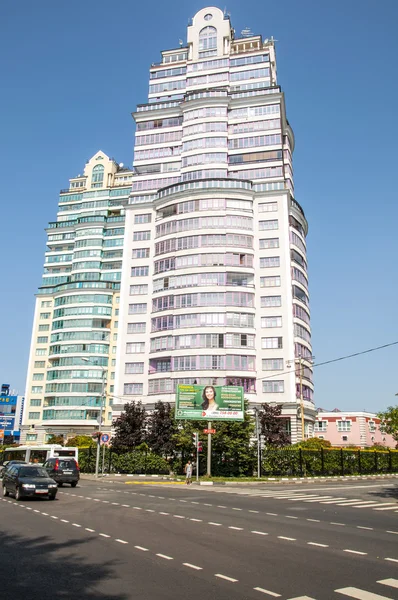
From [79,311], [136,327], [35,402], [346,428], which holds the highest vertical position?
[79,311]

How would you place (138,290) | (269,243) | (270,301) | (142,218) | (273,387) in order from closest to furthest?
1. (273,387)
2. (270,301)
3. (269,243)
4. (138,290)
5. (142,218)

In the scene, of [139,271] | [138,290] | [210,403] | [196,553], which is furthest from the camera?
[139,271]

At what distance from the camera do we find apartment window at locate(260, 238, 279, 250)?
60969mm

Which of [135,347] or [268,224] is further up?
[268,224]

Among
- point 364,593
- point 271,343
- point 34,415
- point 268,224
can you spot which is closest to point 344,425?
point 271,343

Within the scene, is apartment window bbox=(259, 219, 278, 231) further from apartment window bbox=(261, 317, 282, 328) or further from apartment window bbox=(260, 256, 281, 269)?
apartment window bbox=(261, 317, 282, 328)

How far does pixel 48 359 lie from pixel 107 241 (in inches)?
1029

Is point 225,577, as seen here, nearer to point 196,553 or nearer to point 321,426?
point 196,553

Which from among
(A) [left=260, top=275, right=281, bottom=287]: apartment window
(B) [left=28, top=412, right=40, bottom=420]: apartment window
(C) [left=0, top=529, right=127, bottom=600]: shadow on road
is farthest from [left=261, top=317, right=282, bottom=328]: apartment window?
(B) [left=28, top=412, right=40, bottom=420]: apartment window

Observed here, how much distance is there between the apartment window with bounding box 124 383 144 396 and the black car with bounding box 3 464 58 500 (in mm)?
37800

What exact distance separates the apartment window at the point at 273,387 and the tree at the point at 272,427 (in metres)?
5.44

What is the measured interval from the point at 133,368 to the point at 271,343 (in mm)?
17496

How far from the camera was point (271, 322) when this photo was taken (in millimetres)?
58000

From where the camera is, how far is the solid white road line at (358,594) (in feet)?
22.3
